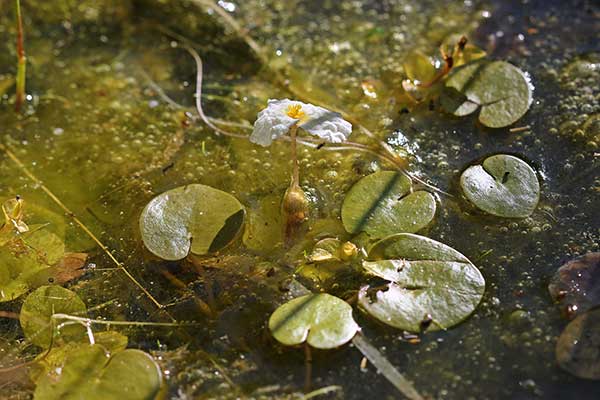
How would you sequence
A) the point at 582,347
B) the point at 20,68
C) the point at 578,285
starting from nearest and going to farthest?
the point at 582,347 → the point at 578,285 → the point at 20,68

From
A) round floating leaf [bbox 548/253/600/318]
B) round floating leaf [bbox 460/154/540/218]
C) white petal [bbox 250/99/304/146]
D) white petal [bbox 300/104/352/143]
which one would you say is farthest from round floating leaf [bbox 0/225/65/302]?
round floating leaf [bbox 548/253/600/318]

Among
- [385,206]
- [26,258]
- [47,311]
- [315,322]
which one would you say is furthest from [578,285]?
[26,258]

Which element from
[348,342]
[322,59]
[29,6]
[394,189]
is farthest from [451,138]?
[29,6]

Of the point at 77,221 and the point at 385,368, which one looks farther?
the point at 77,221

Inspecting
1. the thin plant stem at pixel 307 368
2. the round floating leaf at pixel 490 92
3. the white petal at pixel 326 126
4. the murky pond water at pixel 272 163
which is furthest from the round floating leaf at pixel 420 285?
the round floating leaf at pixel 490 92

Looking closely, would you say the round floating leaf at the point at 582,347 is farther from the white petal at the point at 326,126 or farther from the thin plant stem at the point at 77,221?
the thin plant stem at the point at 77,221

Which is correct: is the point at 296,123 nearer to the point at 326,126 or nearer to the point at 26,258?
the point at 326,126

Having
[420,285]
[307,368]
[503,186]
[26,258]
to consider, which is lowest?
[26,258]
